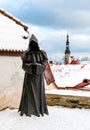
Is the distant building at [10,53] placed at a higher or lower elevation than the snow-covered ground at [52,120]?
higher

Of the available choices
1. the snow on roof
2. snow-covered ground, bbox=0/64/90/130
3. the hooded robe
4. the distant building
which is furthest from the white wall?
the hooded robe

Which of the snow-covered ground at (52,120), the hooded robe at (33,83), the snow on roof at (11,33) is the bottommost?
the snow-covered ground at (52,120)

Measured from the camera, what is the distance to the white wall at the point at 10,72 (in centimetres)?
1129

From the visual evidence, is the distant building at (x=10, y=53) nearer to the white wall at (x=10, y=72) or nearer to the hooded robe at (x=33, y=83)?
the white wall at (x=10, y=72)

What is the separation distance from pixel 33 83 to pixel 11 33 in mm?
2465

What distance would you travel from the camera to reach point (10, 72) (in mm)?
11500

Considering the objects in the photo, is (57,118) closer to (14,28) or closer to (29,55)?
(29,55)

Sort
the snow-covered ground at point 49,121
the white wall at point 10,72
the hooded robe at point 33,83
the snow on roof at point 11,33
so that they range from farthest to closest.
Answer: the snow on roof at point 11,33, the white wall at point 10,72, the hooded robe at point 33,83, the snow-covered ground at point 49,121

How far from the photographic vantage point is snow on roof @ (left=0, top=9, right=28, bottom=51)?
1157 cm

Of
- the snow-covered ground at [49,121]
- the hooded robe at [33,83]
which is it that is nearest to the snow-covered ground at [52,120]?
the snow-covered ground at [49,121]

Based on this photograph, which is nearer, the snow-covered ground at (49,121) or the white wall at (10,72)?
the snow-covered ground at (49,121)

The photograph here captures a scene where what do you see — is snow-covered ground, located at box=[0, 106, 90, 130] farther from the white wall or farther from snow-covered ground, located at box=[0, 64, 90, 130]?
the white wall

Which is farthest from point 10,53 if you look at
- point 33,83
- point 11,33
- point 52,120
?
point 52,120

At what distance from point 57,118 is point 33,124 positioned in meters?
0.94
